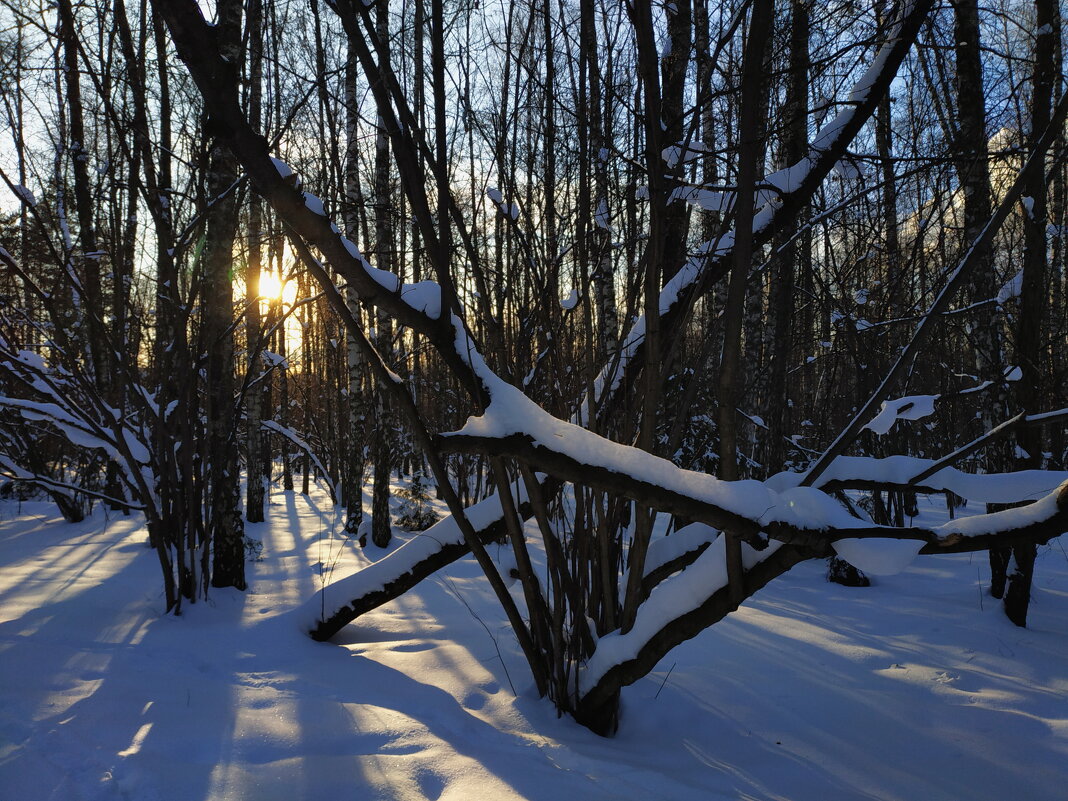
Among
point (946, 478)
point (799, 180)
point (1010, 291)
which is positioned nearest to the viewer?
point (946, 478)

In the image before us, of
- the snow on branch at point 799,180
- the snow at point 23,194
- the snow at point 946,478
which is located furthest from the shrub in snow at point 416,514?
the snow at point 946,478

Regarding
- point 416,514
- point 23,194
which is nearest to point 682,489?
point 23,194

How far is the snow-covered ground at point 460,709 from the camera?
→ 1724 mm

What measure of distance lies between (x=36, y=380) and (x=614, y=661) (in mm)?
3981

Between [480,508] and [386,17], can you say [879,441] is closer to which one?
[480,508]

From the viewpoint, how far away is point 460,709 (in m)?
2.28

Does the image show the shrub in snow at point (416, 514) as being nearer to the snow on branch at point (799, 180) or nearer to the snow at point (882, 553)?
the snow on branch at point (799, 180)

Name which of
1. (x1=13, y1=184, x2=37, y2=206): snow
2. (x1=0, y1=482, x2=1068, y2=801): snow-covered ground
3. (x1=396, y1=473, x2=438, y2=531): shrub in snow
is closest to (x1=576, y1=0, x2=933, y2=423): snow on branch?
(x1=0, y1=482, x2=1068, y2=801): snow-covered ground

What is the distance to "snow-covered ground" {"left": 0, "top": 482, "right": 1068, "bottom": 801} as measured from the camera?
1.72 meters

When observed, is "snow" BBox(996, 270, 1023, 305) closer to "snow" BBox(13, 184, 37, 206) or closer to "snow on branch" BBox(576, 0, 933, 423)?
"snow on branch" BBox(576, 0, 933, 423)

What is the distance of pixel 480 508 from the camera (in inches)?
108

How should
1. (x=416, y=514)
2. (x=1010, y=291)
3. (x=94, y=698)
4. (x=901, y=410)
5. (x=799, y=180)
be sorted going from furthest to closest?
(x=416, y=514) → (x=1010, y=291) → (x=799, y=180) → (x=901, y=410) → (x=94, y=698)

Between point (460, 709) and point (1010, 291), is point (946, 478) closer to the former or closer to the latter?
point (460, 709)

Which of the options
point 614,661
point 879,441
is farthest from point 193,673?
point 879,441
